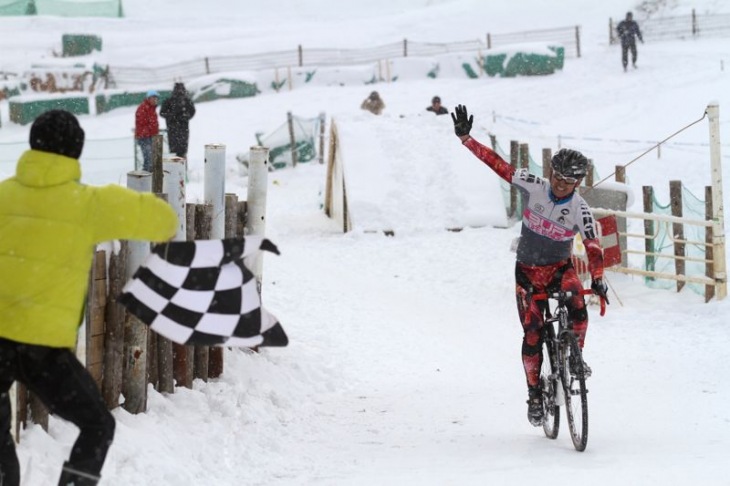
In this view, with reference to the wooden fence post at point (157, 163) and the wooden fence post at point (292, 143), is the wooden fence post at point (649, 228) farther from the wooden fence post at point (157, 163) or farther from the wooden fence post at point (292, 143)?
the wooden fence post at point (292, 143)

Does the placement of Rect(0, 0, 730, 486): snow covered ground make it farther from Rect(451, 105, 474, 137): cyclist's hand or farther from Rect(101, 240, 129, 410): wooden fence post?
Rect(451, 105, 474, 137): cyclist's hand

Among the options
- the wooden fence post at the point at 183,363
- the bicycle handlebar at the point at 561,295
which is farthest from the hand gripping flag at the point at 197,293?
the bicycle handlebar at the point at 561,295

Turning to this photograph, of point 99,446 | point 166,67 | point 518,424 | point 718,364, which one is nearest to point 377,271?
point 718,364

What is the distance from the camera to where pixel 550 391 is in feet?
22.1

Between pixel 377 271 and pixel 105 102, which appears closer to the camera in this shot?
pixel 377 271

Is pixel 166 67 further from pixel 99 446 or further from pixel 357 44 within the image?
pixel 99 446

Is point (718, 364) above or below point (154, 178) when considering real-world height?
below

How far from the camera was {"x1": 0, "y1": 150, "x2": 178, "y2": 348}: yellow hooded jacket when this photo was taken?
3.83 m

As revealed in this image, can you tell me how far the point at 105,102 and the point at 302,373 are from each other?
25490mm

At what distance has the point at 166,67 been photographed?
3881cm

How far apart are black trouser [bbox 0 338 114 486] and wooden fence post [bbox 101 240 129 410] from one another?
6.05ft

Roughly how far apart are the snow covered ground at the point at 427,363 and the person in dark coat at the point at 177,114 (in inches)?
83.4

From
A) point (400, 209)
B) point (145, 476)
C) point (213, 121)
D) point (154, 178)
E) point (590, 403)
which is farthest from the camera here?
point (213, 121)

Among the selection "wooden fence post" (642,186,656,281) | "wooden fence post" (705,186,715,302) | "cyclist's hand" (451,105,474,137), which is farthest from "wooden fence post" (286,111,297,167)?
"cyclist's hand" (451,105,474,137)
